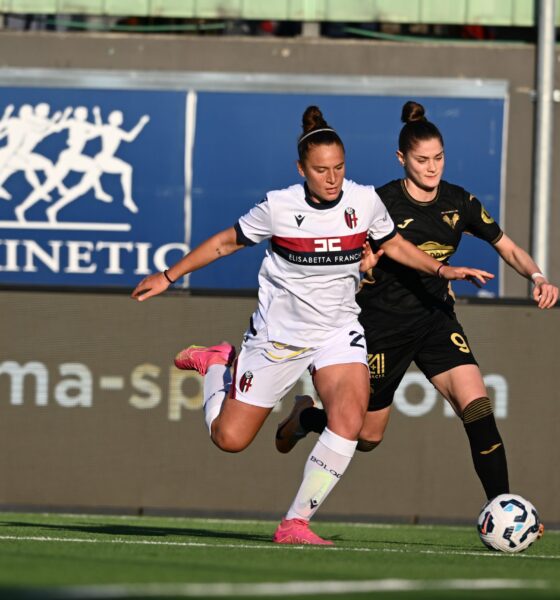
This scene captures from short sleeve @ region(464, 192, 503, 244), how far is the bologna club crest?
102 centimetres

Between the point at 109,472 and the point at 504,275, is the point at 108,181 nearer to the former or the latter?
the point at 504,275

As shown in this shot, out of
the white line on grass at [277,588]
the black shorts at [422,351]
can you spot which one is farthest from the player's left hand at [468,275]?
the white line on grass at [277,588]

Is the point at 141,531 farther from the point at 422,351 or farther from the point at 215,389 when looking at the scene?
the point at 422,351

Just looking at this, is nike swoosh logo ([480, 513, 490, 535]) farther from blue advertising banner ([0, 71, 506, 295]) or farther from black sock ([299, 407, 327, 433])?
blue advertising banner ([0, 71, 506, 295])

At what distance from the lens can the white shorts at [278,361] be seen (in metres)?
7.77

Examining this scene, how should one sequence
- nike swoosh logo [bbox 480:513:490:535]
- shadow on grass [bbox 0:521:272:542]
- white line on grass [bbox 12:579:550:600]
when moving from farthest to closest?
1. shadow on grass [bbox 0:521:272:542]
2. nike swoosh logo [bbox 480:513:490:535]
3. white line on grass [bbox 12:579:550:600]

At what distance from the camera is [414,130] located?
822 centimetres

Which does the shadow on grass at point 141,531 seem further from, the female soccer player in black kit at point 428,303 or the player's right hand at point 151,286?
the player's right hand at point 151,286

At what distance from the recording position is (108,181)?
16078mm

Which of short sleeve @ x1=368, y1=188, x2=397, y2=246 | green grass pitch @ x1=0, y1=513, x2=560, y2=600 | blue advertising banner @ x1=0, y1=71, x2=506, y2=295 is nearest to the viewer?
green grass pitch @ x1=0, y1=513, x2=560, y2=600

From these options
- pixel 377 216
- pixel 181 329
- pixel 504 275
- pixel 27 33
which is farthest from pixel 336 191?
pixel 27 33

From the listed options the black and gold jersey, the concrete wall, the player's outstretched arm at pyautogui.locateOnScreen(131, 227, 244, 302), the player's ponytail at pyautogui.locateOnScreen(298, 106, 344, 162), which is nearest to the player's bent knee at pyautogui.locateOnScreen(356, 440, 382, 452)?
the black and gold jersey

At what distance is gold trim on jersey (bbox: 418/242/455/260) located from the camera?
837 centimetres

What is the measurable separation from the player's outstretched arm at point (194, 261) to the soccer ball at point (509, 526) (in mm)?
1853
